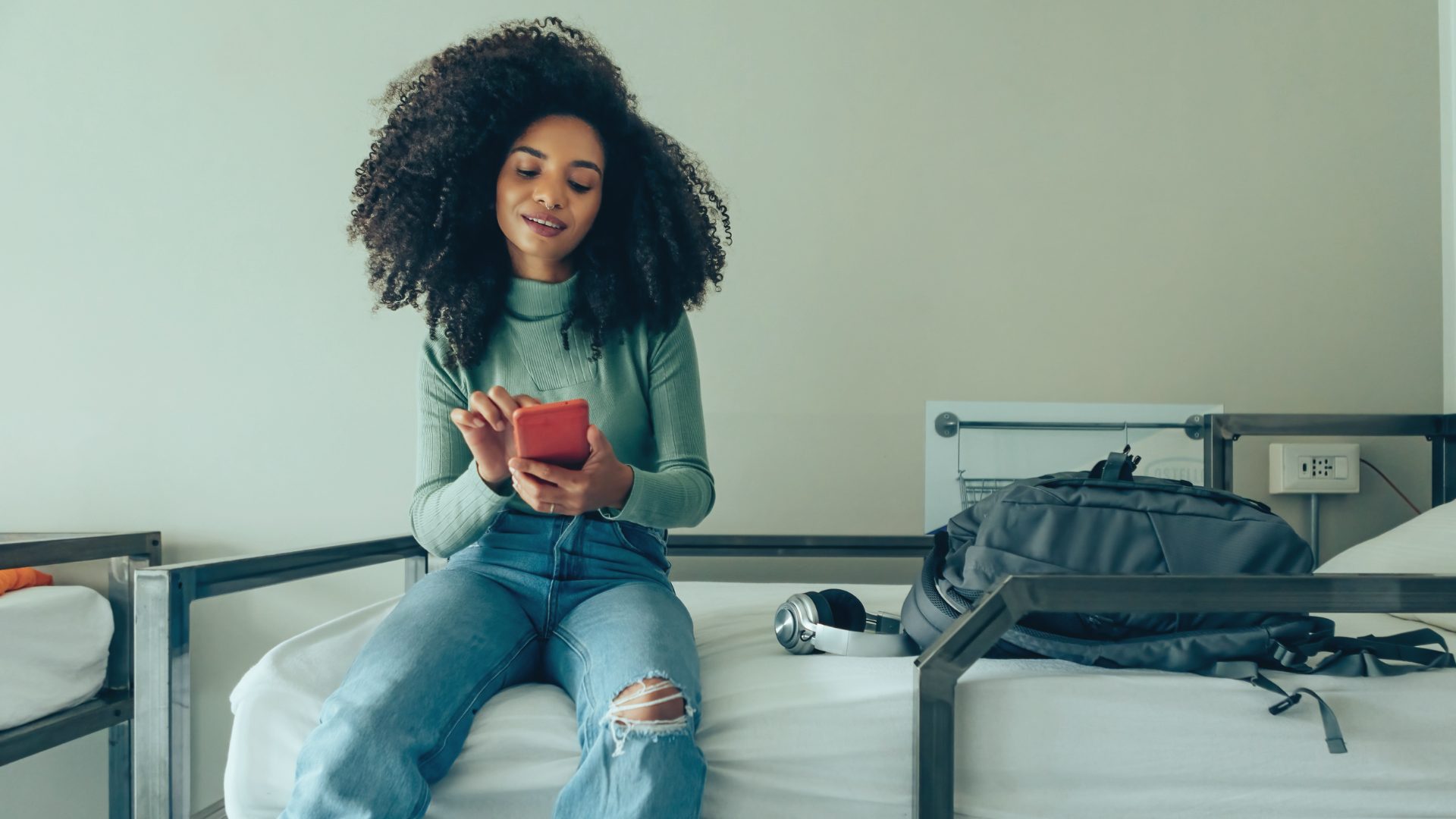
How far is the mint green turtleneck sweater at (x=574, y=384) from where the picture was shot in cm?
108

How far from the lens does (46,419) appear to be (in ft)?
5.66

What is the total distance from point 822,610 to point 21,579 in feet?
4.64

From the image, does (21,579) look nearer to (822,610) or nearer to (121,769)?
(121,769)

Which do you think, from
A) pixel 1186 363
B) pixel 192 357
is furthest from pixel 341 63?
pixel 1186 363

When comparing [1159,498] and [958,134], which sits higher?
[958,134]

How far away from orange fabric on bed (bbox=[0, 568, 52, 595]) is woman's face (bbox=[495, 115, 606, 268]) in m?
1.13

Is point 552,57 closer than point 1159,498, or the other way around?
point 1159,498

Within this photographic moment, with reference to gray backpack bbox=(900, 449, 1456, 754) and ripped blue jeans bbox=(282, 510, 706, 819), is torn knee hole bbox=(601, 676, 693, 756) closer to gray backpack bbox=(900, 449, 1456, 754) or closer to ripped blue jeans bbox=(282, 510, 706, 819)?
ripped blue jeans bbox=(282, 510, 706, 819)

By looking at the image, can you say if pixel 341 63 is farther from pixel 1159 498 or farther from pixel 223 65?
pixel 1159 498

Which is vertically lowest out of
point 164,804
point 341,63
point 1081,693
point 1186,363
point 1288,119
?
point 164,804

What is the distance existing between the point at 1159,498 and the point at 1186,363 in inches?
33.2

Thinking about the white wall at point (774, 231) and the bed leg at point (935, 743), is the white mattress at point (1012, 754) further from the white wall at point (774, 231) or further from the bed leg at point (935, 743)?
the white wall at point (774, 231)

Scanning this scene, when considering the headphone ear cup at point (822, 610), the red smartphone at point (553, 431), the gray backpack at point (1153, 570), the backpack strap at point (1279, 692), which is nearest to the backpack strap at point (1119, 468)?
the gray backpack at point (1153, 570)

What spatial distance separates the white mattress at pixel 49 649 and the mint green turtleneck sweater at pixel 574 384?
0.79 m
